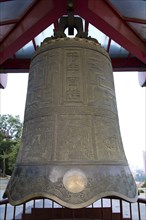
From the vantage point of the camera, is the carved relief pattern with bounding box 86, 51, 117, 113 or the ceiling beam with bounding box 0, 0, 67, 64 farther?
the ceiling beam with bounding box 0, 0, 67, 64

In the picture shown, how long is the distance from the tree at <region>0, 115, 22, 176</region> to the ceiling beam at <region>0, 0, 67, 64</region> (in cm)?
1005

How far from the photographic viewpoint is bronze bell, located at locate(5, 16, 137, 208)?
928 mm

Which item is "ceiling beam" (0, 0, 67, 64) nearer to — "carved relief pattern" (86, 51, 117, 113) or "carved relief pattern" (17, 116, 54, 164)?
"carved relief pattern" (86, 51, 117, 113)

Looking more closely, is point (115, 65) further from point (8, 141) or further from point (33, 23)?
point (8, 141)

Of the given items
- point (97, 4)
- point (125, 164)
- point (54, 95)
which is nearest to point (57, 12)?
point (97, 4)

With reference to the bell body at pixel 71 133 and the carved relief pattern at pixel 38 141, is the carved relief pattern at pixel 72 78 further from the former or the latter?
the carved relief pattern at pixel 38 141

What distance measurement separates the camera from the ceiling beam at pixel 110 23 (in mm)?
2662

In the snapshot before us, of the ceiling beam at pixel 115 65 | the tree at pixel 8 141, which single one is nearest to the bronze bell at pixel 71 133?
the ceiling beam at pixel 115 65

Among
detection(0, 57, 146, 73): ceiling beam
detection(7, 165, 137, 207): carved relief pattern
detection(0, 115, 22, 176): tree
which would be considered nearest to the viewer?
detection(7, 165, 137, 207): carved relief pattern

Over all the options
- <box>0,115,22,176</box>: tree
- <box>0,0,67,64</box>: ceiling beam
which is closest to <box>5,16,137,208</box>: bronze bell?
<box>0,0,67,64</box>: ceiling beam

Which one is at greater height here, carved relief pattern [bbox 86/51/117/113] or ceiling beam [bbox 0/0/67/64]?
ceiling beam [bbox 0/0/67/64]

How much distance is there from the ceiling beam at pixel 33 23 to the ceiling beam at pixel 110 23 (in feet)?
0.82

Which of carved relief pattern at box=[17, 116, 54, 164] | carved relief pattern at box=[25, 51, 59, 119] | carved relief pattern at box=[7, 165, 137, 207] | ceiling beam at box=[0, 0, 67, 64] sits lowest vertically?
carved relief pattern at box=[7, 165, 137, 207]

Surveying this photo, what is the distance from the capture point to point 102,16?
9.42 feet
